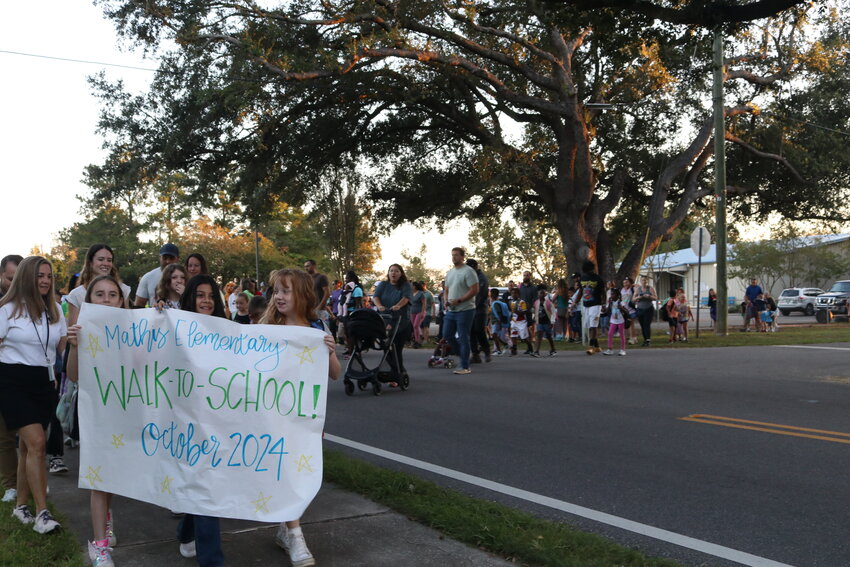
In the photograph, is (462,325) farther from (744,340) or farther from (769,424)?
(744,340)

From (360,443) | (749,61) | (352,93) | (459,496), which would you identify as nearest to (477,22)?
(352,93)

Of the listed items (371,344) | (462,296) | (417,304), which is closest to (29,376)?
(371,344)

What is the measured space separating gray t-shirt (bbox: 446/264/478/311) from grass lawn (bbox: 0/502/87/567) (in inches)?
335

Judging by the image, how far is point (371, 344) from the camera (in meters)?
11.1

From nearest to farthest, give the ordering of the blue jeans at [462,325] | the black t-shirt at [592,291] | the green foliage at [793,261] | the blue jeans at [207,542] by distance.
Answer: the blue jeans at [207,542] < the blue jeans at [462,325] < the black t-shirt at [592,291] < the green foliage at [793,261]

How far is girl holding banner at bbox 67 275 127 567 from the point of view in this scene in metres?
4.09

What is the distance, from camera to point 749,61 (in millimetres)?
25062

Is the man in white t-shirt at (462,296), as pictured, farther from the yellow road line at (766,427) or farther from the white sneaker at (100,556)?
the white sneaker at (100,556)

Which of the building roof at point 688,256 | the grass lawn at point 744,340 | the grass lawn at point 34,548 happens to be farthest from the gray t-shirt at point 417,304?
the building roof at point 688,256

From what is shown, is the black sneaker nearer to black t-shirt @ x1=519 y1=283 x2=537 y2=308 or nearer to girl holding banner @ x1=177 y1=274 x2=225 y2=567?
girl holding banner @ x1=177 y1=274 x2=225 y2=567

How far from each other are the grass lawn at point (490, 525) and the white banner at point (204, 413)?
42.0 inches

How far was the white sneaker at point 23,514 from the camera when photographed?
4835 mm

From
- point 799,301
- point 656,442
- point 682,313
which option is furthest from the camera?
point 799,301

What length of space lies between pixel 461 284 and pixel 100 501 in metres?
8.98
